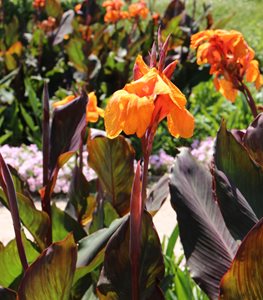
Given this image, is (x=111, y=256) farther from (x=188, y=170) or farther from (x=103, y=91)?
(x=103, y=91)

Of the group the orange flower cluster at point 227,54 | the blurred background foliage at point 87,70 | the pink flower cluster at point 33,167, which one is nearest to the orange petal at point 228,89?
the orange flower cluster at point 227,54

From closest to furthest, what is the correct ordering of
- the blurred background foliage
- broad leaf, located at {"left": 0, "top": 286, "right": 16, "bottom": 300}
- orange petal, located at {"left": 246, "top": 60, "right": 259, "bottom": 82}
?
broad leaf, located at {"left": 0, "top": 286, "right": 16, "bottom": 300}, orange petal, located at {"left": 246, "top": 60, "right": 259, "bottom": 82}, the blurred background foliage

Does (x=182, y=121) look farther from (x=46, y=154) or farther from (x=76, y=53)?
(x=76, y=53)

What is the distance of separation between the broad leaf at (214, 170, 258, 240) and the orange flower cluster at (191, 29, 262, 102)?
64 cm

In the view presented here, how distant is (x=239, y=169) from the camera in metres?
1.28

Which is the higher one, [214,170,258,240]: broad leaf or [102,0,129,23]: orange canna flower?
[214,170,258,240]: broad leaf

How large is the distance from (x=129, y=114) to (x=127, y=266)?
39 centimetres

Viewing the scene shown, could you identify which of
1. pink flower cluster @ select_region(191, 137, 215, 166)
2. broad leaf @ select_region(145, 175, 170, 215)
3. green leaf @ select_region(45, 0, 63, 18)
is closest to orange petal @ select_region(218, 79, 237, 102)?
broad leaf @ select_region(145, 175, 170, 215)

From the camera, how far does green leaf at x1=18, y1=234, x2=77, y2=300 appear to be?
1145 millimetres

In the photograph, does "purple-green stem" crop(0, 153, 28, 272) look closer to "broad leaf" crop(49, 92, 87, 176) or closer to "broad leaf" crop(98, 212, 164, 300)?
"broad leaf" crop(98, 212, 164, 300)

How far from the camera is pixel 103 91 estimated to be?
4.65m

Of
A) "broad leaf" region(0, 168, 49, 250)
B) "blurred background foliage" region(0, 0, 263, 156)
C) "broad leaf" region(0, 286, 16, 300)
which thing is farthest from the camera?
"blurred background foliage" region(0, 0, 263, 156)

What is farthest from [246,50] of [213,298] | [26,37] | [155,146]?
[26,37]

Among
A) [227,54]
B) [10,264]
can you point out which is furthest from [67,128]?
[227,54]
